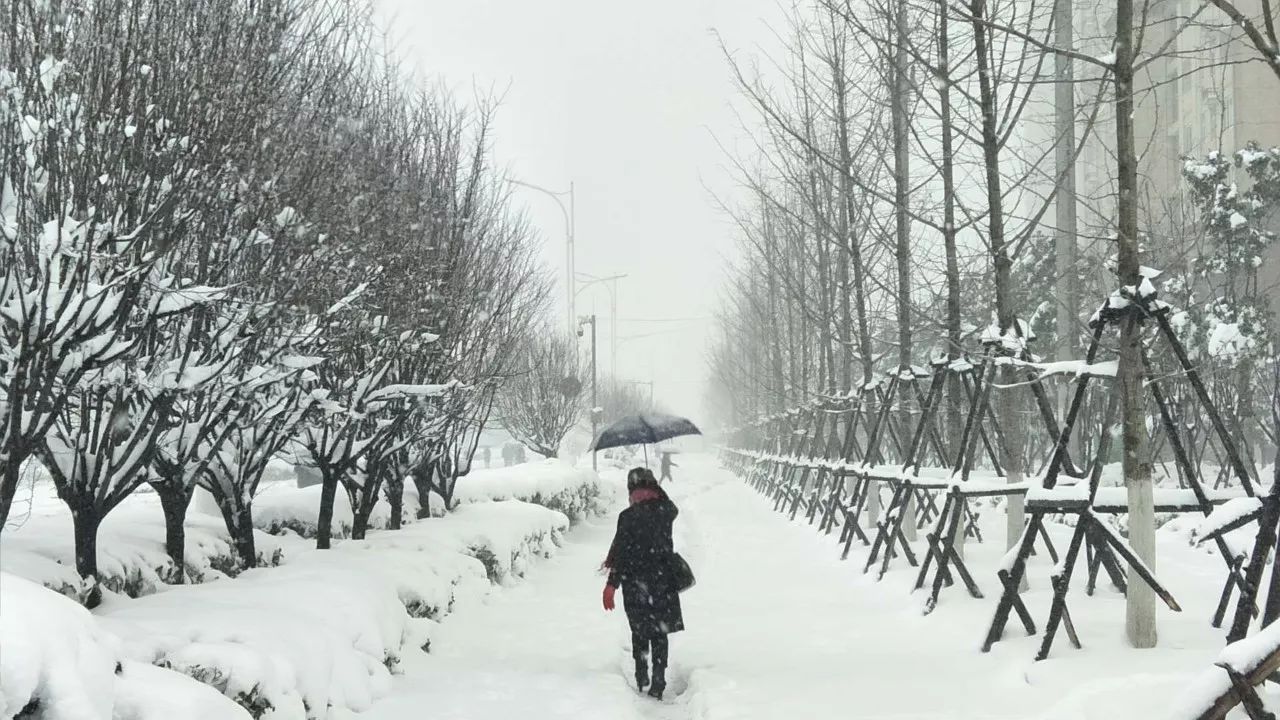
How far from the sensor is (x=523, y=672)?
305 inches

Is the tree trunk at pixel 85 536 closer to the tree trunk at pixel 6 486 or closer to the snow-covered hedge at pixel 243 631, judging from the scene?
the snow-covered hedge at pixel 243 631

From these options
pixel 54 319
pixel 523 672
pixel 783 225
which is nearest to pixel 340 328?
pixel 523 672

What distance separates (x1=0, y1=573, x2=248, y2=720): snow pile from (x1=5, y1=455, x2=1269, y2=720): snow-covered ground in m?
0.10

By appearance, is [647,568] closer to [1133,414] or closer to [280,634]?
[280,634]

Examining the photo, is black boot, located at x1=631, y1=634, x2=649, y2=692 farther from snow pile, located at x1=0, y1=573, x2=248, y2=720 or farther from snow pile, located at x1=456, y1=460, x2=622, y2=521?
snow pile, located at x1=456, y1=460, x2=622, y2=521

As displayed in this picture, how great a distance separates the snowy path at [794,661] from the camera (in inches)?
221

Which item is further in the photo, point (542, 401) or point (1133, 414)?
point (542, 401)

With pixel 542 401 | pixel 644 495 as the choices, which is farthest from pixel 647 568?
pixel 542 401

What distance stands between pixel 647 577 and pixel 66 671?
4699mm

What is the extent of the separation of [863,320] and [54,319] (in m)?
11.5

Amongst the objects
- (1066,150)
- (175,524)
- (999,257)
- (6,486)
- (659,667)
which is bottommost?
(659,667)

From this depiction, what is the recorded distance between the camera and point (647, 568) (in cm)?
775

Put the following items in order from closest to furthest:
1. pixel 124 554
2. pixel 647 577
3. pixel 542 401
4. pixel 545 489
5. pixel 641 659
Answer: pixel 124 554
pixel 641 659
pixel 647 577
pixel 545 489
pixel 542 401

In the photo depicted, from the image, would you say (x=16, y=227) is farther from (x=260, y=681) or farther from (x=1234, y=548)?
(x=1234, y=548)
